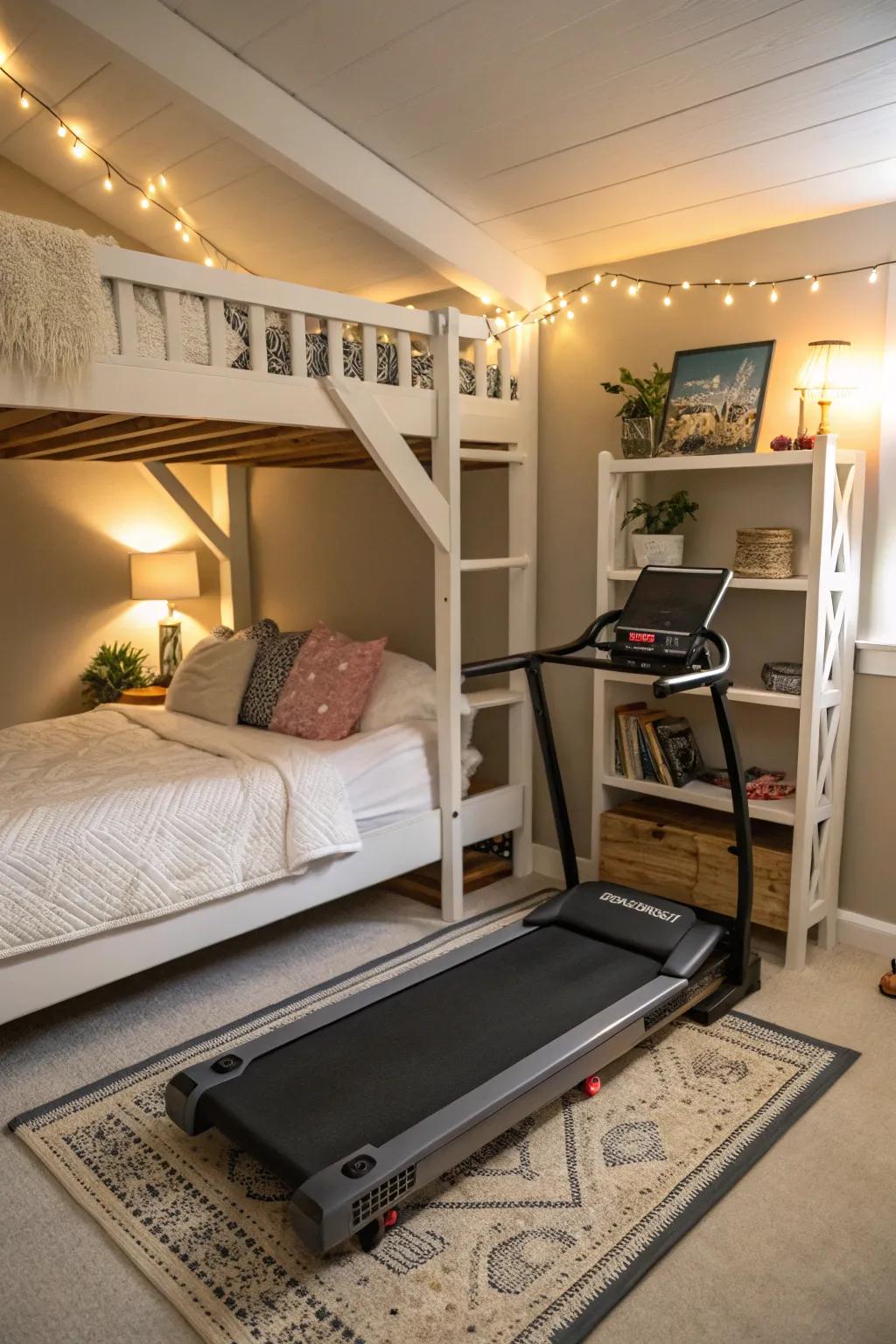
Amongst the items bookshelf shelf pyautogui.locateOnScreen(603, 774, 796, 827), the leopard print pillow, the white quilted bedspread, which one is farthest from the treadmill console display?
the leopard print pillow

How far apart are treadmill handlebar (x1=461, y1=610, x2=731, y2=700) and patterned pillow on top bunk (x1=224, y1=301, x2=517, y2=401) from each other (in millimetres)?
953

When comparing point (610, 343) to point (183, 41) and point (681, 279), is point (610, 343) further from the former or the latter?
point (183, 41)

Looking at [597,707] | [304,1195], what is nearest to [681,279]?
[597,707]

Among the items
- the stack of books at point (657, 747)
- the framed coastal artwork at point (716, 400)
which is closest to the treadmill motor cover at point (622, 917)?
the stack of books at point (657, 747)

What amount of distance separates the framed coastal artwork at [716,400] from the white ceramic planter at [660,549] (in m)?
0.27

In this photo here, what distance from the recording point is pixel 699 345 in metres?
3.34

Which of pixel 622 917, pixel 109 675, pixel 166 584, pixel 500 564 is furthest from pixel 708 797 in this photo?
pixel 109 675

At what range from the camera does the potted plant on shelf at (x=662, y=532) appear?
330 cm

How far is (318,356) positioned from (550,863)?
211 cm

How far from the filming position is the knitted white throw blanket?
2227 millimetres

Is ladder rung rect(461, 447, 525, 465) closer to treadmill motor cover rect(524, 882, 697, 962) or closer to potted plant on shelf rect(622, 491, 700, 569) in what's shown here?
potted plant on shelf rect(622, 491, 700, 569)

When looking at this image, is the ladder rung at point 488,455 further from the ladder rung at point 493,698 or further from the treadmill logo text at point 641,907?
the treadmill logo text at point 641,907

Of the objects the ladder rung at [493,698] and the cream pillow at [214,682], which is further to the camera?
the cream pillow at [214,682]

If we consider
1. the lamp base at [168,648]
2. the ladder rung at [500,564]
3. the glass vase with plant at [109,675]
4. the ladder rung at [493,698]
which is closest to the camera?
the ladder rung at [500,564]
